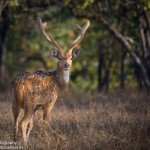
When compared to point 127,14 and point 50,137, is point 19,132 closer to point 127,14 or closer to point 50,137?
point 50,137

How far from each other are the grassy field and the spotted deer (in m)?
0.32

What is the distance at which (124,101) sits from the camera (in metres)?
16.7

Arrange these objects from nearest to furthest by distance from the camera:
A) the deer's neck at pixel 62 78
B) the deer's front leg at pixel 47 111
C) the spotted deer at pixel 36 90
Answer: the spotted deer at pixel 36 90 → the deer's front leg at pixel 47 111 → the deer's neck at pixel 62 78

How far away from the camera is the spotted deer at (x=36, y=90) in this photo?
12.1m

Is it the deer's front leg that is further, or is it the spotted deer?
the deer's front leg

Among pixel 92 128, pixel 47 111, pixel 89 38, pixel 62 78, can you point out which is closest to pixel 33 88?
pixel 47 111

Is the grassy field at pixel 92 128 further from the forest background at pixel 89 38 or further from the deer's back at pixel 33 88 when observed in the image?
the forest background at pixel 89 38

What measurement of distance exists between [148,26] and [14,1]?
557 cm

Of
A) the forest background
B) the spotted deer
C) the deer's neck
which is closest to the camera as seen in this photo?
the spotted deer

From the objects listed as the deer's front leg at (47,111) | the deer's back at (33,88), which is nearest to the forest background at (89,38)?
the deer's back at (33,88)

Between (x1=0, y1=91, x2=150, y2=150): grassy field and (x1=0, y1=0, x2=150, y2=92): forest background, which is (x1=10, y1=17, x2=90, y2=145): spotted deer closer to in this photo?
(x1=0, y1=91, x2=150, y2=150): grassy field

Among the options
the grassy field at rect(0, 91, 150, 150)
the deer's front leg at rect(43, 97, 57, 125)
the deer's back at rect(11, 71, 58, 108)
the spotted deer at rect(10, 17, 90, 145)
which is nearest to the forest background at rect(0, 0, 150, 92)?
the grassy field at rect(0, 91, 150, 150)

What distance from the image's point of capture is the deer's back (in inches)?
476

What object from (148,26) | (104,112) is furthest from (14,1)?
(104,112)
